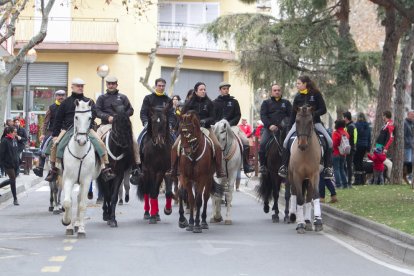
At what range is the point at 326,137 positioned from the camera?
19266 millimetres

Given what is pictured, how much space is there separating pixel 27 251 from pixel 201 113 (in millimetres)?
5244

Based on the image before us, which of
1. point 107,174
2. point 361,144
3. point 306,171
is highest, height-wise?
point 361,144

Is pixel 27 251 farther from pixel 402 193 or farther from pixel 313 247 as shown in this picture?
pixel 402 193

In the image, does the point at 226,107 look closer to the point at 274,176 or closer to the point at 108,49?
the point at 274,176

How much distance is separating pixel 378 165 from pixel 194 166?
41.7ft

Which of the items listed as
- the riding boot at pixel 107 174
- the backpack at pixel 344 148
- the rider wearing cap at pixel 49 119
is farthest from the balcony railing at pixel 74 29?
the riding boot at pixel 107 174

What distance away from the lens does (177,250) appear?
50.6 feet

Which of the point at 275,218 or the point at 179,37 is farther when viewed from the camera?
the point at 179,37

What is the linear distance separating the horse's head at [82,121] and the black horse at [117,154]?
2.07 meters

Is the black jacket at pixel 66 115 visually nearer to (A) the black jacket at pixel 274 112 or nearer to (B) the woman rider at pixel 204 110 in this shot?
(B) the woman rider at pixel 204 110

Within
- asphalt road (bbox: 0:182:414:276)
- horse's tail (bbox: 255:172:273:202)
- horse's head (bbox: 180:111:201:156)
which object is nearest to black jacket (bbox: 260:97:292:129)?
horse's tail (bbox: 255:172:273:202)

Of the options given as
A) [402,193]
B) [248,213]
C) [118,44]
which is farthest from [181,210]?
[118,44]

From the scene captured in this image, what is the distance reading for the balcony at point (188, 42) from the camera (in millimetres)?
52625

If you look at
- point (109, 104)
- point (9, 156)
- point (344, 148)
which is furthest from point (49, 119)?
point (344, 148)
